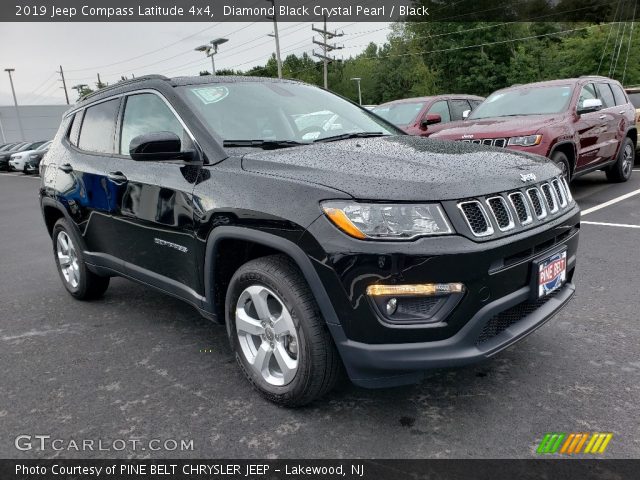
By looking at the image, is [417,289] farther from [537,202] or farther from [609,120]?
[609,120]

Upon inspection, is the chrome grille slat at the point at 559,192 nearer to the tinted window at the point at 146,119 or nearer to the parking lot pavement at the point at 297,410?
the parking lot pavement at the point at 297,410

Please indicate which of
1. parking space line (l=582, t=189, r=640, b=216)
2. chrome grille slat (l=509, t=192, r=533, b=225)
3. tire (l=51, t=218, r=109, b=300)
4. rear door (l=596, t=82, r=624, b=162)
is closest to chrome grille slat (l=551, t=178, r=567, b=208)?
chrome grille slat (l=509, t=192, r=533, b=225)

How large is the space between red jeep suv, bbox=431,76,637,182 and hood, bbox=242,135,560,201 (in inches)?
155

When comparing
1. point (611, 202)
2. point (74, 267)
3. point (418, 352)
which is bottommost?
point (611, 202)

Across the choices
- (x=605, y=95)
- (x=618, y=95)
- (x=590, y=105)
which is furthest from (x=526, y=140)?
(x=618, y=95)

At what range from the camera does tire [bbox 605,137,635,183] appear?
8672mm

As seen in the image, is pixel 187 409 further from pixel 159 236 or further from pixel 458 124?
pixel 458 124

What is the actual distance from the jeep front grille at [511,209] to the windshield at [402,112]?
7295 millimetres

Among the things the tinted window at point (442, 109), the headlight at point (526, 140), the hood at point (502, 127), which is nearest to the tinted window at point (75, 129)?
→ the hood at point (502, 127)

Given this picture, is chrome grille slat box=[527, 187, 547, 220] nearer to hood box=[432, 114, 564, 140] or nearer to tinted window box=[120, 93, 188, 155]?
tinted window box=[120, 93, 188, 155]

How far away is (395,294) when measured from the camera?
6.97 ft

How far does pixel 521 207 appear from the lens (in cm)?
243

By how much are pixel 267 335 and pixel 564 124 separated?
5.79 m

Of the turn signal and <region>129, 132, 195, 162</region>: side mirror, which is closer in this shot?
the turn signal
